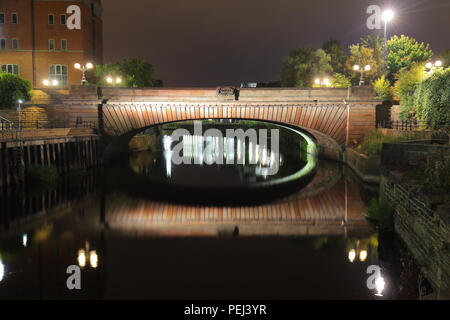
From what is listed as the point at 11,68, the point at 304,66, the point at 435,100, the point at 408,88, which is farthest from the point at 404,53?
the point at 11,68

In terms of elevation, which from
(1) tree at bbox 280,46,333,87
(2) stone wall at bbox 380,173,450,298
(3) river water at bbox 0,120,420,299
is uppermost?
(1) tree at bbox 280,46,333,87

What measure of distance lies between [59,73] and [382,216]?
47.6 metres

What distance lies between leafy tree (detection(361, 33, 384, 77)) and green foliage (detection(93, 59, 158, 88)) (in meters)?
36.0

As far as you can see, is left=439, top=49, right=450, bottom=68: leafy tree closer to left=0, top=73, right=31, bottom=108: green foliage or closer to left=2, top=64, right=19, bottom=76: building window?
left=0, top=73, right=31, bottom=108: green foliage

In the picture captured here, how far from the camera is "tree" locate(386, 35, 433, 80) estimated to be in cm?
5516

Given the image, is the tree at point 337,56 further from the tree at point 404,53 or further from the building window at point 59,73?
the building window at point 59,73

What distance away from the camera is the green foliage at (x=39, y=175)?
73.1 feet

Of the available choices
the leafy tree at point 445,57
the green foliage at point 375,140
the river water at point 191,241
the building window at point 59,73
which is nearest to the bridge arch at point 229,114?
the green foliage at point 375,140

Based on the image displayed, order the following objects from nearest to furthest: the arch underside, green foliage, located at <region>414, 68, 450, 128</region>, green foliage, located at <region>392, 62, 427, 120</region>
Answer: green foliage, located at <region>414, 68, 450, 128</region> → green foliage, located at <region>392, 62, 427, 120</region> → the arch underside

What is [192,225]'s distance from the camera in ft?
52.1

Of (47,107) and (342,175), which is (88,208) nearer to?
(342,175)

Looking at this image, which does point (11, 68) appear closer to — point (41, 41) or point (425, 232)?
point (41, 41)

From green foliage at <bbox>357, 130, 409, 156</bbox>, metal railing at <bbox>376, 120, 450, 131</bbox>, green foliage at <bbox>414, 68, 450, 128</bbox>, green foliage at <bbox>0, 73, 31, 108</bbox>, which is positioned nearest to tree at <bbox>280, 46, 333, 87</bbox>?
metal railing at <bbox>376, 120, 450, 131</bbox>

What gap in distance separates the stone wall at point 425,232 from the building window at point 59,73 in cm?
4723
